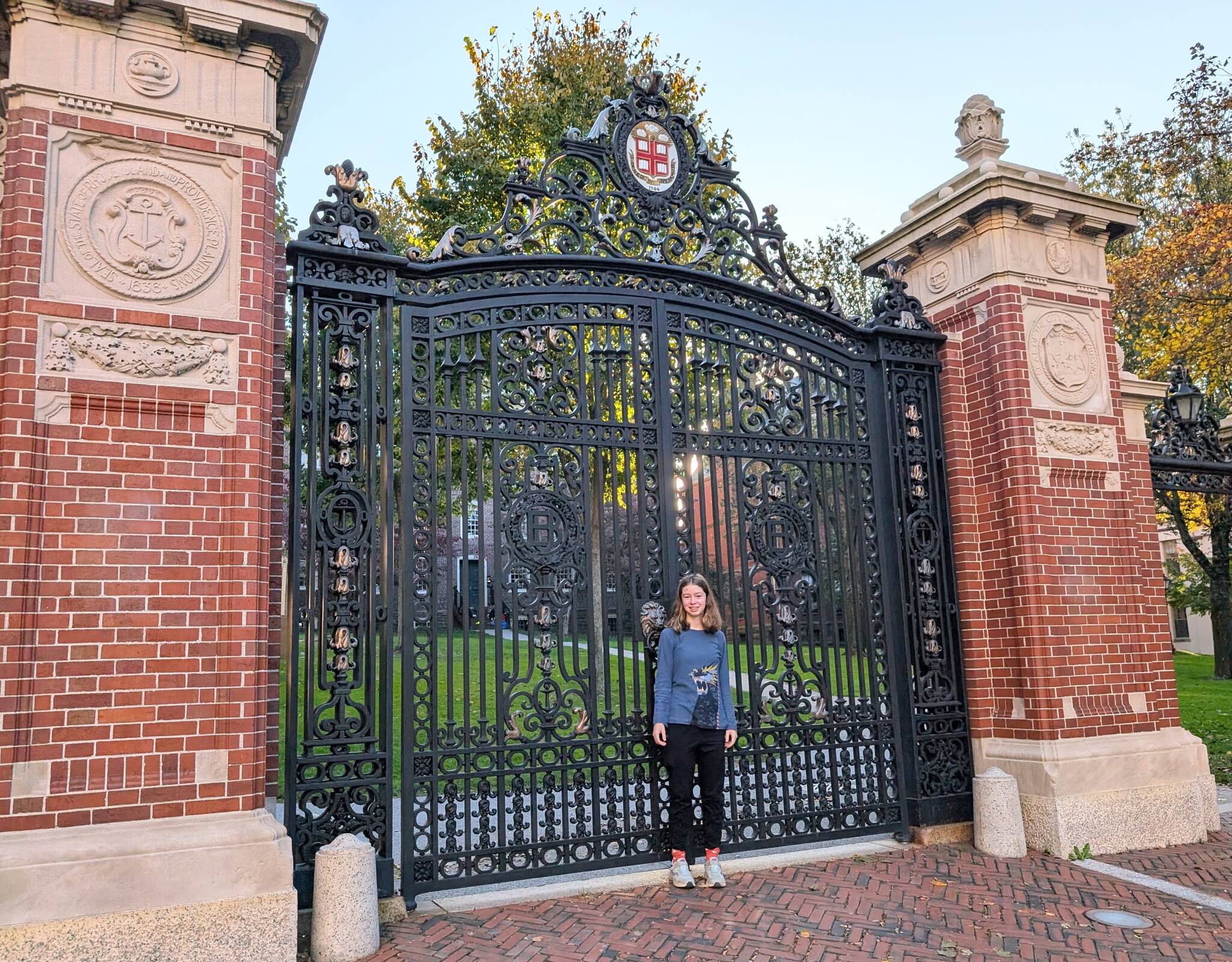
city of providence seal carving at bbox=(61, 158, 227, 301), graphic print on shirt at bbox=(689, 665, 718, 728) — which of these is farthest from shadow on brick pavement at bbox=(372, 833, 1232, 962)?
city of providence seal carving at bbox=(61, 158, 227, 301)

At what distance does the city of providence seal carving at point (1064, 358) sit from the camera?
22.5 ft

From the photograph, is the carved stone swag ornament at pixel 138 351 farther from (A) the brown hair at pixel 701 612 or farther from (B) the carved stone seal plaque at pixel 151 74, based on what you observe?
(A) the brown hair at pixel 701 612

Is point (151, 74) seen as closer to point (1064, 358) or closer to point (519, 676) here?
point (519, 676)

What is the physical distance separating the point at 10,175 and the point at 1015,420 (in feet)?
21.2

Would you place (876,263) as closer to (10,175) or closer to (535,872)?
(535,872)

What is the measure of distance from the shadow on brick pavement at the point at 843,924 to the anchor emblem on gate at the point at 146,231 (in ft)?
11.8

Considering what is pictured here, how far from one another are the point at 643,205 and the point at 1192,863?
5.88 metres

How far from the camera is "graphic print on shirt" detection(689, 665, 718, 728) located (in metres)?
5.39

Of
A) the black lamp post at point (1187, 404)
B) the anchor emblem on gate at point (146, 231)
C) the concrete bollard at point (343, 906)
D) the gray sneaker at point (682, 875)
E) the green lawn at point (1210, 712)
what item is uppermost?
the anchor emblem on gate at point (146, 231)

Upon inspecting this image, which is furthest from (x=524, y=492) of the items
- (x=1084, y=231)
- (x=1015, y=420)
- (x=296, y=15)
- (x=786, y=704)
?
(x=1084, y=231)

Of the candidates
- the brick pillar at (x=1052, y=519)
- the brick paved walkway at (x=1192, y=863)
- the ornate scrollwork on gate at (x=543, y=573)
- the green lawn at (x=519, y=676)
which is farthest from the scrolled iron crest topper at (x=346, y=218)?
the brick paved walkway at (x=1192, y=863)

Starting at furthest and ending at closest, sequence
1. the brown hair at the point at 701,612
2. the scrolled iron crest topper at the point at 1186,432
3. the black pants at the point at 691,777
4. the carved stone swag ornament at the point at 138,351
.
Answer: the scrolled iron crest topper at the point at 1186,432 → the brown hair at the point at 701,612 → the black pants at the point at 691,777 → the carved stone swag ornament at the point at 138,351

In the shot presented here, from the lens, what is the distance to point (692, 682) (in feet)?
17.7

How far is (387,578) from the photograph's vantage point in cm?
500
